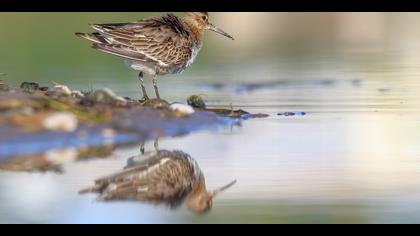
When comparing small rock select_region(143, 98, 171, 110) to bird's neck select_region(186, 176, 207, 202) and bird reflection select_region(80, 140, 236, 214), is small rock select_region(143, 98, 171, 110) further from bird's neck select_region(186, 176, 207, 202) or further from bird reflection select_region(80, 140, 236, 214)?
bird's neck select_region(186, 176, 207, 202)

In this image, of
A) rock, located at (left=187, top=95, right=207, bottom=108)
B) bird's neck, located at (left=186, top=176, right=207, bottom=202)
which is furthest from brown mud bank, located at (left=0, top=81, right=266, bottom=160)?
bird's neck, located at (left=186, top=176, right=207, bottom=202)

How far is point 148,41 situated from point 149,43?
3 cm

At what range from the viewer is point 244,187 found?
27.4 feet

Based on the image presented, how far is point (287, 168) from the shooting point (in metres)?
9.07

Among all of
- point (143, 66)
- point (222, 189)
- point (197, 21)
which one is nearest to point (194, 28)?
point (197, 21)

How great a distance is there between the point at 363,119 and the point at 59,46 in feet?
37.6

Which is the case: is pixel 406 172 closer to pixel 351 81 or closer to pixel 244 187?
pixel 244 187

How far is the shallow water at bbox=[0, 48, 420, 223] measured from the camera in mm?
7438

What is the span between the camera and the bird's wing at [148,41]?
1257 centimetres

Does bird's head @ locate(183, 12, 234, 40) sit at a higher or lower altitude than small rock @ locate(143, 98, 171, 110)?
higher

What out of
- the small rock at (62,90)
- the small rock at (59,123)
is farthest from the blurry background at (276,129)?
the small rock at (62,90)

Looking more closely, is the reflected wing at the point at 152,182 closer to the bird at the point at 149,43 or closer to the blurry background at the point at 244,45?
the bird at the point at 149,43
